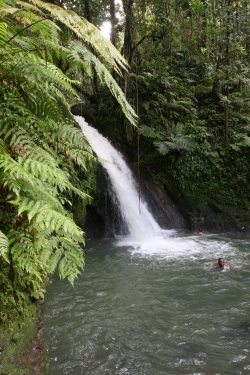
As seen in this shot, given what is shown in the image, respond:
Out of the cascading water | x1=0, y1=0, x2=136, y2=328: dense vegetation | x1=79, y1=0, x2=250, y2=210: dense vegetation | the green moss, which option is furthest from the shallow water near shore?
x1=79, y1=0, x2=250, y2=210: dense vegetation

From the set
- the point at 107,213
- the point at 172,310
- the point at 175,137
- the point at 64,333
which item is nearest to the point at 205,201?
the point at 175,137

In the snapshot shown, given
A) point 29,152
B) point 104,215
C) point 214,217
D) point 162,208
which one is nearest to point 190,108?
point 162,208

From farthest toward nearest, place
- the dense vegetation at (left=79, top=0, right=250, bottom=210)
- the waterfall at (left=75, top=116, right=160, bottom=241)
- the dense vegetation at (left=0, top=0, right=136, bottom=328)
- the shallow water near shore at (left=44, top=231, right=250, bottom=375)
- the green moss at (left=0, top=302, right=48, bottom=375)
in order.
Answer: the dense vegetation at (left=79, top=0, right=250, bottom=210)
the waterfall at (left=75, top=116, right=160, bottom=241)
the shallow water near shore at (left=44, top=231, right=250, bottom=375)
the green moss at (left=0, top=302, right=48, bottom=375)
the dense vegetation at (left=0, top=0, right=136, bottom=328)

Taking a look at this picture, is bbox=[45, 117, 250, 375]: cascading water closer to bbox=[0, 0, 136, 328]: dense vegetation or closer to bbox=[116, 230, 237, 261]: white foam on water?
bbox=[116, 230, 237, 261]: white foam on water

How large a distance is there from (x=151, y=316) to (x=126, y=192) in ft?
20.2

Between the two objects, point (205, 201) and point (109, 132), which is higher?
point (109, 132)

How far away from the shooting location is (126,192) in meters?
10.5

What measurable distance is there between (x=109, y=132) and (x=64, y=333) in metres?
9.30

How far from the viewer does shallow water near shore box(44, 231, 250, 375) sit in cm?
357

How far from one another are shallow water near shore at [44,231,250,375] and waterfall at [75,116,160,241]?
81.0 inches

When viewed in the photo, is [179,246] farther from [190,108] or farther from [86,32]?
[86,32]

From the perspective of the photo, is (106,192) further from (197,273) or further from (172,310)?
(172,310)

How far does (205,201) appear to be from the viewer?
446 inches

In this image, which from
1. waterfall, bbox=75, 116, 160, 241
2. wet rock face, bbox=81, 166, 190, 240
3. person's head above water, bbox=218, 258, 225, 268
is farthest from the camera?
waterfall, bbox=75, 116, 160, 241
